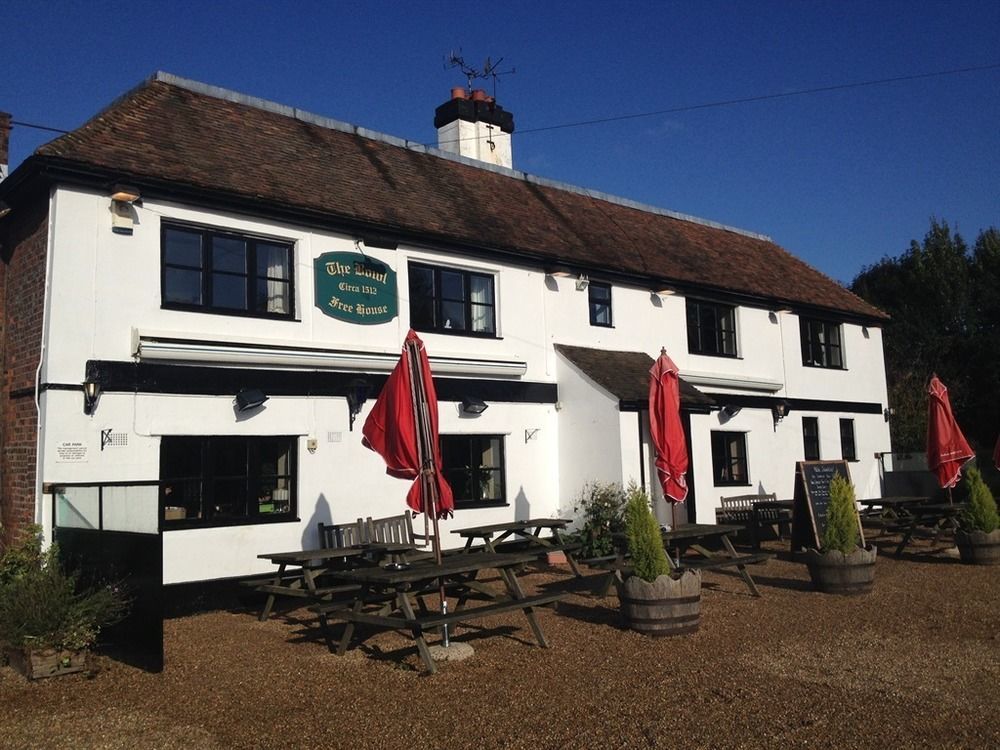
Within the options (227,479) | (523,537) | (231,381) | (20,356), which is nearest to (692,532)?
(523,537)

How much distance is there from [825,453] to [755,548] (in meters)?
5.71

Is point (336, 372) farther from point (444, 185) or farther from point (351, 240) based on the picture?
point (444, 185)

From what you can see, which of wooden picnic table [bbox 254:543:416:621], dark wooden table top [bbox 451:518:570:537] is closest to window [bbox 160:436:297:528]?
wooden picnic table [bbox 254:543:416:621]

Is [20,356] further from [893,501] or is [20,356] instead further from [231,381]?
[893,501]

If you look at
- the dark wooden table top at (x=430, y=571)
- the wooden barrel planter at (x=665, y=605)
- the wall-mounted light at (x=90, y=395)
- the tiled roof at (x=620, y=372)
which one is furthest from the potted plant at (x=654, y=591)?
the wall-mounted light at (x=90, y=395)

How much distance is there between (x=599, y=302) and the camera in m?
16.4

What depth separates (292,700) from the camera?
669 cm

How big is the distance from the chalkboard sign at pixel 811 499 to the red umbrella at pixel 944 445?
347 cm

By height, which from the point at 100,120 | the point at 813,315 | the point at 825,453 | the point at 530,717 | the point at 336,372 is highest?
the point at 100,120

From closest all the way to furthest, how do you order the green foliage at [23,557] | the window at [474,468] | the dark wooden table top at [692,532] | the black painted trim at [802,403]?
the green foliage at [23,557] → the dark wooden table top at [692,532] → the window at [474,468] → the black painted trim at [802,403]

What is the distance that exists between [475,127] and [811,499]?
1083 centimetres

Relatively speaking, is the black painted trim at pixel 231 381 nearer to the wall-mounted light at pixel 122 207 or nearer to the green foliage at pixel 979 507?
the wall-mounted light at pixel 122 207

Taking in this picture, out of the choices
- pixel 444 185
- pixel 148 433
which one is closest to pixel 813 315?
pixel 444 185

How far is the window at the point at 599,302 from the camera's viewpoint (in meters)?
16.2
